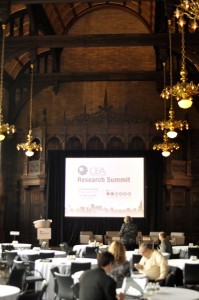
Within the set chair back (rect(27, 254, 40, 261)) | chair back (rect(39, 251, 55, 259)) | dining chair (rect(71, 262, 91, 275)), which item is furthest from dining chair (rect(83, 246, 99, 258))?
dining chair (rect(71, 262, 91, 275))

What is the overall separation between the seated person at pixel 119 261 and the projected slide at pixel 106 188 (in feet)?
37.4

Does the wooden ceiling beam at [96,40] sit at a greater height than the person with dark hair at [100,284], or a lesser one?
greater

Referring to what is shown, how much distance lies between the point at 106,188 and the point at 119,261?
11708mm

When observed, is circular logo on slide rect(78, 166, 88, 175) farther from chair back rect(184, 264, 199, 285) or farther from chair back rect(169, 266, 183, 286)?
chair back rect(169, 266, 183, 286)

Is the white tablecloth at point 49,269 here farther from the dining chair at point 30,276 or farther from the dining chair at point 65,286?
the dining chair at point 65,286

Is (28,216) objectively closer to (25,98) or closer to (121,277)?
(25,98)

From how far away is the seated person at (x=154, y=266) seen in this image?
6742mm

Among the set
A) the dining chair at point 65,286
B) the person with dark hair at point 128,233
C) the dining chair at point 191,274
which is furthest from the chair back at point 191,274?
the person with dark hair at point 128,233

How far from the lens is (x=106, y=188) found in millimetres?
17016

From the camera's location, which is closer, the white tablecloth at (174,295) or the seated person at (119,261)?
the white tablecloth at (174,295)

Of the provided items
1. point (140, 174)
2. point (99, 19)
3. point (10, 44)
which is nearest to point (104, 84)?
point (99, 19)

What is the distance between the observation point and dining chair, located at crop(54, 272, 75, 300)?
689cm

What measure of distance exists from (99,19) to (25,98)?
427 centimetres

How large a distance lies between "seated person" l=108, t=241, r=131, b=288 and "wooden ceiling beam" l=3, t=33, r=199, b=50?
355 inches
